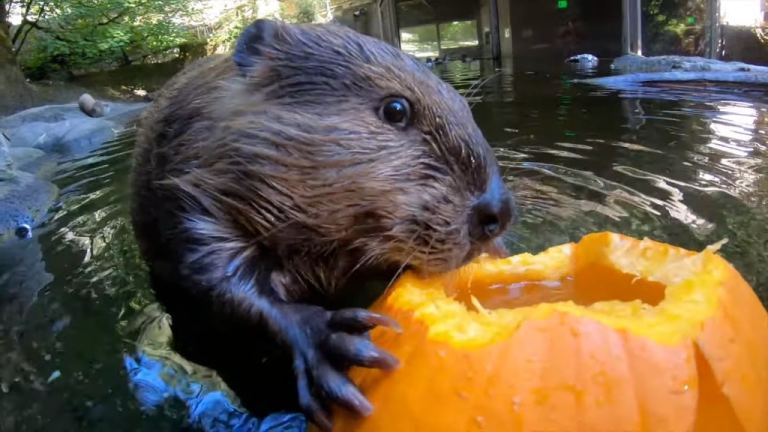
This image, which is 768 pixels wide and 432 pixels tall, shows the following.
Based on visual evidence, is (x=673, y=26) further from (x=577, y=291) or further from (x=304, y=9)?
(x=304, y=9)

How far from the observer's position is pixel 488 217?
141 cm

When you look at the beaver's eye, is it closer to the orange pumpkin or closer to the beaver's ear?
the beaver's ear

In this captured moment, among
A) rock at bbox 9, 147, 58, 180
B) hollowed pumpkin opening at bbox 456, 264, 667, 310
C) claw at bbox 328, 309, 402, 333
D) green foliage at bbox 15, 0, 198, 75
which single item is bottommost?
rock at bbox 9, 147, 58, 180

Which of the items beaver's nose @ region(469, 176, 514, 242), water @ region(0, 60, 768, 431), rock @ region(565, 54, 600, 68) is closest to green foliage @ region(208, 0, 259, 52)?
rock @ region(565, 54, 600, 68)

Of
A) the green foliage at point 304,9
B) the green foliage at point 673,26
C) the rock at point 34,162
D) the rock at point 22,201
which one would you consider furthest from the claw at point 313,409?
the green foliage at point 304,9

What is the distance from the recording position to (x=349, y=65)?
63.6 inches

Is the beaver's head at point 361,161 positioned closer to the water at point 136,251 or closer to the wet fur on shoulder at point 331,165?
the wet fur on shoulder at point 331,165

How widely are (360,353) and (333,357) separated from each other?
9cm

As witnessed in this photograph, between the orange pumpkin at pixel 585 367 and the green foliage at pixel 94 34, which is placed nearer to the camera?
the orange pumpkin at pixel 585 367

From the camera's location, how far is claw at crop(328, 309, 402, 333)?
45.8 inches

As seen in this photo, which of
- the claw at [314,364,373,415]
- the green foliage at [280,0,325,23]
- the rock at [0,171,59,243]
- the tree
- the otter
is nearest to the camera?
the claw at [314,364,373,415]

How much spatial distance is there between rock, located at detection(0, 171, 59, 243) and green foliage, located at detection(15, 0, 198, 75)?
10.0 m

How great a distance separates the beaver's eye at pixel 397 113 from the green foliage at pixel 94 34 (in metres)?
13.2

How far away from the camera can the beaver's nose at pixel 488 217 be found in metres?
1.41
